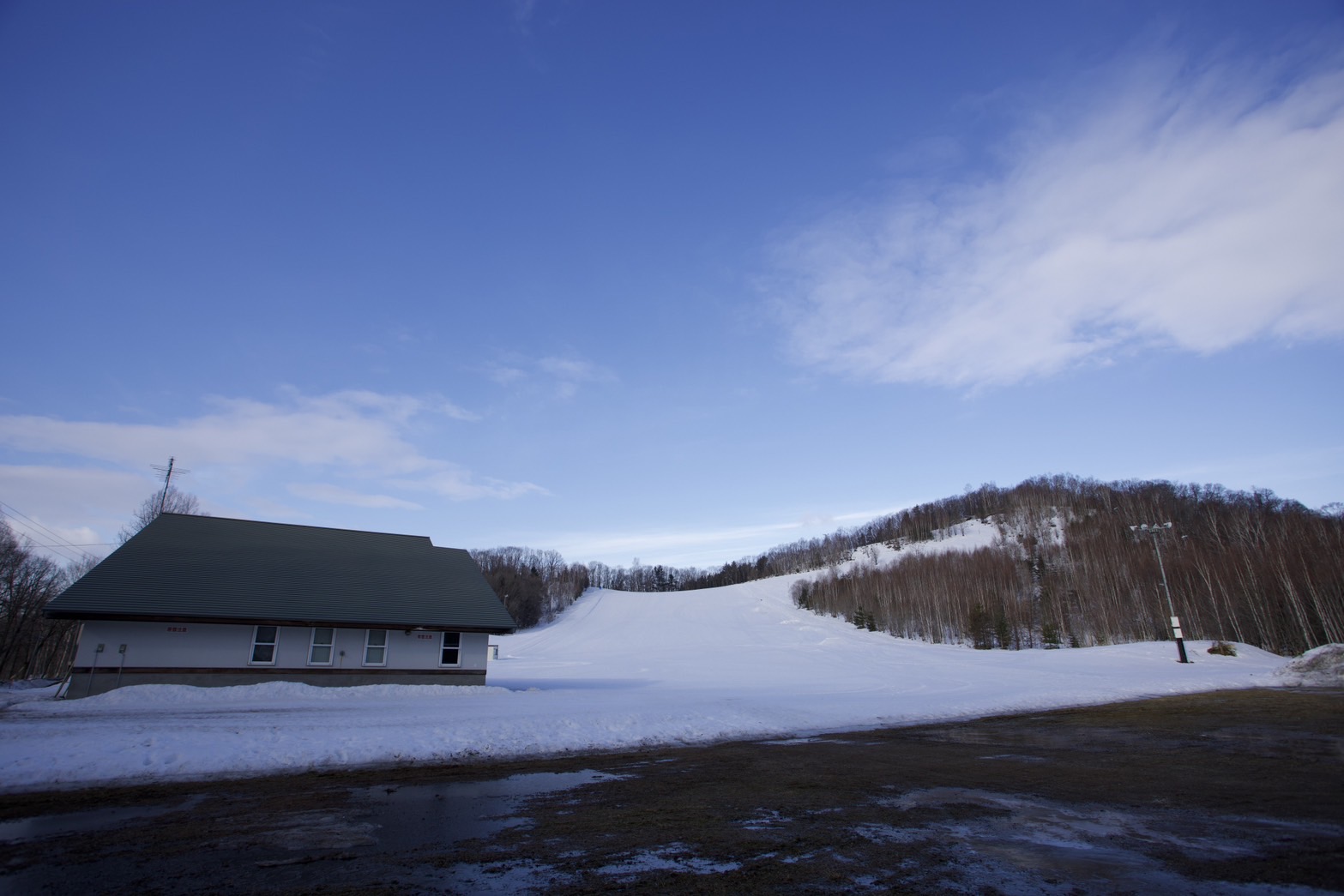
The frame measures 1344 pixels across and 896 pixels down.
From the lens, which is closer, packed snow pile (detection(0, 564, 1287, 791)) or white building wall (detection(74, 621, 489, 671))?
packed snow pile (detection(0, 564, 1287, 791))

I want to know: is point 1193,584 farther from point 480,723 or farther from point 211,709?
point 211,709

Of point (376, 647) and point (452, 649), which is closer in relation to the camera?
point (376, 647)

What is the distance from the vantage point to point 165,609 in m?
22.6

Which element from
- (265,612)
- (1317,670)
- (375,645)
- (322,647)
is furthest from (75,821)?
(1317,670)

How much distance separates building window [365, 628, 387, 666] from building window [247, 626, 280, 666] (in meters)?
3.16

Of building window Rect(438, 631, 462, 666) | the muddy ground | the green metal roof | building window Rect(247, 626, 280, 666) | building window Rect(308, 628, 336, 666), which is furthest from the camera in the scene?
building window Rect(438, 631, 462, 666)

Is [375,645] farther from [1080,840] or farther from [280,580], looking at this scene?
[1080,840]

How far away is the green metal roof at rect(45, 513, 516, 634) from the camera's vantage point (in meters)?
23.0

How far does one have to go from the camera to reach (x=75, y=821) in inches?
287

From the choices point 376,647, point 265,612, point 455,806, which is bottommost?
point 455,806

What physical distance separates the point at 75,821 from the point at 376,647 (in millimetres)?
19787

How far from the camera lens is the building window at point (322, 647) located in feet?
81.9

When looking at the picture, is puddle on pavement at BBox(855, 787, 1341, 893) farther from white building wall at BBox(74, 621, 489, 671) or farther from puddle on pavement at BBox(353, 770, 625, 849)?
white building wall at BBox(74, 621, 489, 671)

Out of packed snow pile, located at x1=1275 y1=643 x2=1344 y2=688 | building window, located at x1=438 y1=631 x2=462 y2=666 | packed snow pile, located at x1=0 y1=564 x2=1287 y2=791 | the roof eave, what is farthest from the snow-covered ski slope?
the roof eave
